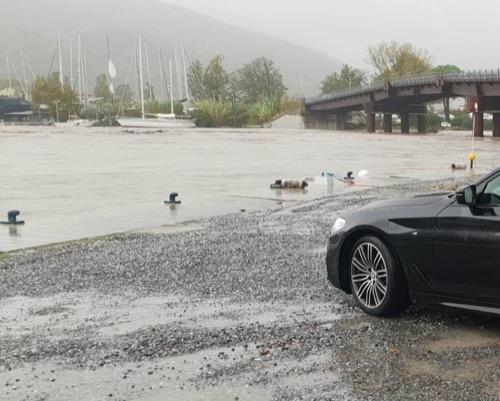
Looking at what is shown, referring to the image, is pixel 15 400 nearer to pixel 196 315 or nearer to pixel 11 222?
pixel 196 315

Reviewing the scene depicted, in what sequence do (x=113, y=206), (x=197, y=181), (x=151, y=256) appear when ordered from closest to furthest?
(x=151, y=256) → (x=113, y=206) → (x=197, y=181)

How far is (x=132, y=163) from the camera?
32.0m

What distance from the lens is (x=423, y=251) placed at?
593cm

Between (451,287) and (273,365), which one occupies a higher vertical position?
(451,287)

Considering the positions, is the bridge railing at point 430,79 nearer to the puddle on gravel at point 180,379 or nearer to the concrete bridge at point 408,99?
the concrete bridge at point 408,99

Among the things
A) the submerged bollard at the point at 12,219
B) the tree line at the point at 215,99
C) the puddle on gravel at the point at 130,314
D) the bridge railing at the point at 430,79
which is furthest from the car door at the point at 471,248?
the tree line at the point at 215,99

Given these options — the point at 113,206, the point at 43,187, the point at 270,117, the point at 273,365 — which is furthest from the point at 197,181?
the point at 270,117

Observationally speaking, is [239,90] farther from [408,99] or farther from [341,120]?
[408,99]

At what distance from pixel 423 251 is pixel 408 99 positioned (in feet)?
328

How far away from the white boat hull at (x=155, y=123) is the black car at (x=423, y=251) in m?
109

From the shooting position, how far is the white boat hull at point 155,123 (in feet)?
380

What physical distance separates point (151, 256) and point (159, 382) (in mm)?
4820

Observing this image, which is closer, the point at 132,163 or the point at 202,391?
the point at 202,391

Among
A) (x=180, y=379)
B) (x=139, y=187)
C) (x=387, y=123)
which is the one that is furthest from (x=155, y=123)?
(x=180, y=379)
